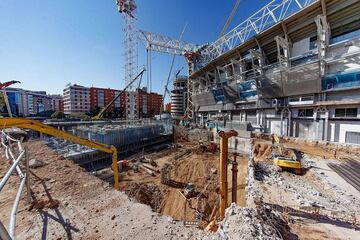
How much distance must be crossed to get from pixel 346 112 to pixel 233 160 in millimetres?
15565

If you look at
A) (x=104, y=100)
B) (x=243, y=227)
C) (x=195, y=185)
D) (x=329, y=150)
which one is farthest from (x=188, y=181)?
(x=104, y=100)

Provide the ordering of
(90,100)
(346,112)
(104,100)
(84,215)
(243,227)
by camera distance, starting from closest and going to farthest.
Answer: (84,215) → (243,227) → (346,112) → (90,100) → (104,100)

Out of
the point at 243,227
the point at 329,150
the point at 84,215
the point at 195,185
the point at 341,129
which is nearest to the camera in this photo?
the point at 84,215

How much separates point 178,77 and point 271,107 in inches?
2279

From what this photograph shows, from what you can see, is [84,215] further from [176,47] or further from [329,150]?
[176,47]

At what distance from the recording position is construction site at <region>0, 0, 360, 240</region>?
13.8 ft

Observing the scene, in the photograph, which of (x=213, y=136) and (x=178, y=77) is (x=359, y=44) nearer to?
(x=213, y=136)

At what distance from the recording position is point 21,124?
6.45m

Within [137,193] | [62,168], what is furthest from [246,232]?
[137,193]

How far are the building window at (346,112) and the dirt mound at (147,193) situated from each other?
71.0 feet

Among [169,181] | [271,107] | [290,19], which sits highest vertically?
[290,19]

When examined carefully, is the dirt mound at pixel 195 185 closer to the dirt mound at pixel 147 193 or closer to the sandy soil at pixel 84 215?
the dirt mound at pixel 147 193

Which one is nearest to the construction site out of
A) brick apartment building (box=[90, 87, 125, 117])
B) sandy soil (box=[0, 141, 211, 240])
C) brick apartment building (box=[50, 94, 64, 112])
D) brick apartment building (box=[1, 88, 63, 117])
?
sandy soil (box=[0, 141, 211, 240])

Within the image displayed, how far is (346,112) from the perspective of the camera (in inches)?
703
